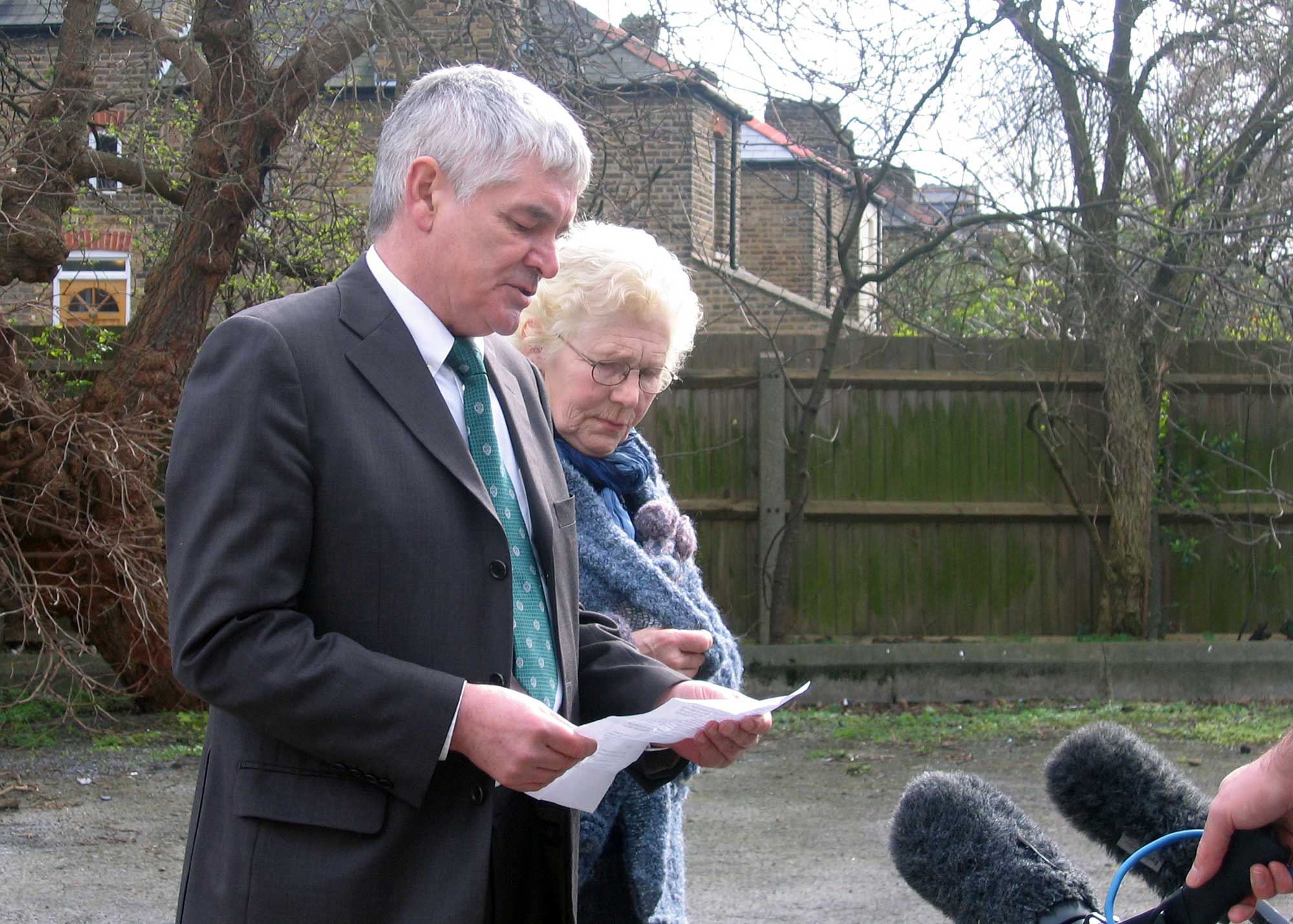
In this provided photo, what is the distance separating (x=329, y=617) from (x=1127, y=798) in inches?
49.5

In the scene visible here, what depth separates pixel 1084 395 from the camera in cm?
965

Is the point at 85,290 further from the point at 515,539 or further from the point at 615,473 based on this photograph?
the point at 515,539

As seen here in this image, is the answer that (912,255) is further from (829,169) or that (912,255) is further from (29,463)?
(29,463)

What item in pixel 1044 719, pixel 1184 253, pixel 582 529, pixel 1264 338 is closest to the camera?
pixel 582 529

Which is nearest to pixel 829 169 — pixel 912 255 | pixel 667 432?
pixel 912 255

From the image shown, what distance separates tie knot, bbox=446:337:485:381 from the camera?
1.98 meters

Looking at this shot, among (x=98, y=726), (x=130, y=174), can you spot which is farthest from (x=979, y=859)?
(x=130, y=174)

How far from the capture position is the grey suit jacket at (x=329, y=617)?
165cm

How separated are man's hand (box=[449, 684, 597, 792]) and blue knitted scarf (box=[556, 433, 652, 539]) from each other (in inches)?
34.7

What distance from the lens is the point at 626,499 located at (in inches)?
106

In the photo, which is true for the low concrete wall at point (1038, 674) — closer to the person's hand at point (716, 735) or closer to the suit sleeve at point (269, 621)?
the person's hand at point (716, 735)

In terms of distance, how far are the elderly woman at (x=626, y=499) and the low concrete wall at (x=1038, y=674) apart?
6.13 m

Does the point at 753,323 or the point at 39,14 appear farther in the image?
the point at 39,14

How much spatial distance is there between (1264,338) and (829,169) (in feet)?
11.3
